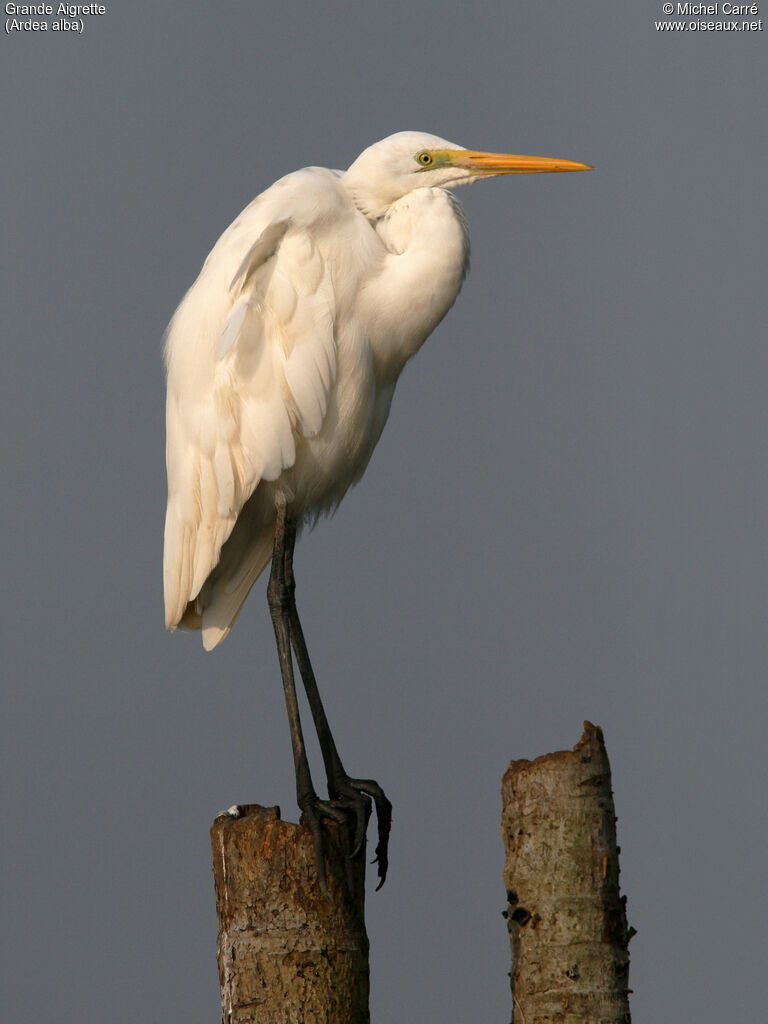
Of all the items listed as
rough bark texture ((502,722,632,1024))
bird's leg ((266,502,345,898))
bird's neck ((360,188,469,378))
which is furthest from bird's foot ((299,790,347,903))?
bird's neck ((360,188,469,378))

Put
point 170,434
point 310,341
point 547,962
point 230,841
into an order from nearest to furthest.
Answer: point 547,962 → point 230,841 → point 310,341 → point 170,434

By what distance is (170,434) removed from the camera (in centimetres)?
373

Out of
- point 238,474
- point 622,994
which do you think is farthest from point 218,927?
point 238,474

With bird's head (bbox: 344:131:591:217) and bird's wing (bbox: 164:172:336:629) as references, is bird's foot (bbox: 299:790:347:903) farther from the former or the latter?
bird's head (bbox: 344:131:591:217)

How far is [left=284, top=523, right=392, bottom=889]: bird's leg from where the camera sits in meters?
3.31

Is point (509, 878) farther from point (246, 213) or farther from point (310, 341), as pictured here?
point (246, 213)

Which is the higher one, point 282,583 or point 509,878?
point 282,583

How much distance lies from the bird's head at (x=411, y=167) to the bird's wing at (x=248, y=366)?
0.26 meters

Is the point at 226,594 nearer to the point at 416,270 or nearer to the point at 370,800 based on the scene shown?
the point at 370,800

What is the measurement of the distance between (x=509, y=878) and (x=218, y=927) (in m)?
0.69

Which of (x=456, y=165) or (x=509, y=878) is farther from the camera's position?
(x=456, y=165)

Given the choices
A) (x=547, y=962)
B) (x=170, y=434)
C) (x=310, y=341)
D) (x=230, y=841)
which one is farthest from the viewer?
(x=170, y=434)

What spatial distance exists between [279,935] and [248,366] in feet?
4.82

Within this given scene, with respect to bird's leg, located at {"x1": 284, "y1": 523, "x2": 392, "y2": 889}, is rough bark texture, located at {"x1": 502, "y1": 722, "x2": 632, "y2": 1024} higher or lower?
lower
